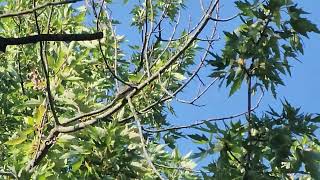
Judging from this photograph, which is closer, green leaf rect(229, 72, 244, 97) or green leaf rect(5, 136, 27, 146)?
green leaf rect(229, 72, 244, 97)

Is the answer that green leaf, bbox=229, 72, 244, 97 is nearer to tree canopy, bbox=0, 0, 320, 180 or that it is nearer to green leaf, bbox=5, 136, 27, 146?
tree canopy, bbox=0, 0, 320, 180

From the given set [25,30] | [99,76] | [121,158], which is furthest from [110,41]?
[121,158]

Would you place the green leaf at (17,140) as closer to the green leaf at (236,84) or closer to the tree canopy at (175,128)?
the tree canopy at (175,128)

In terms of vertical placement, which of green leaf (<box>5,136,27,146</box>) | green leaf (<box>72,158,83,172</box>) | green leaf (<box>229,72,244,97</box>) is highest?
green leaf (<box>229,72,244,97</box>)

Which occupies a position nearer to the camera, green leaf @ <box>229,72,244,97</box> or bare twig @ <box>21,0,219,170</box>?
green leaf @ <box>229,72,244,97</box>

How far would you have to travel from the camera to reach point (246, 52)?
3.72 metres

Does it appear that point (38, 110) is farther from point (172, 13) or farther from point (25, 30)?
point (172, 13)

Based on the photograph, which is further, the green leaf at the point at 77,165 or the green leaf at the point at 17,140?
the green leaf at the point at 17,140

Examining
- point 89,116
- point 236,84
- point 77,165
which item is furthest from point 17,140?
point 236,84

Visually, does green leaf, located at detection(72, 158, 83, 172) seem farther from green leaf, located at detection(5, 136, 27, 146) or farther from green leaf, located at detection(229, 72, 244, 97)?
green leaf, located at detection(229, 72, 244, 97)

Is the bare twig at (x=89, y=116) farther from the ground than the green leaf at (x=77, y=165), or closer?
farther from the ground

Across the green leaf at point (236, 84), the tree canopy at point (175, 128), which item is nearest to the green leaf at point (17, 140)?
the tree canopy at point (175, 128)

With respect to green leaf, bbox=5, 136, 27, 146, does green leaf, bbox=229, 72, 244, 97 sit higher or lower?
higher

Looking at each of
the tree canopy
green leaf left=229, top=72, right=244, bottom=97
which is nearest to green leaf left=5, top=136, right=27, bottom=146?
the tree canopy
